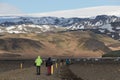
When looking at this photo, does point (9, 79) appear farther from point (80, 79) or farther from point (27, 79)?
point (80, 79)

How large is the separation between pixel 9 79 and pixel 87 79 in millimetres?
8554

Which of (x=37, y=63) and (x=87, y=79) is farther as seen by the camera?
(x=37, y=63)

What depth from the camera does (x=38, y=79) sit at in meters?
49.2

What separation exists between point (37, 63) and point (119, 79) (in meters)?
11.3

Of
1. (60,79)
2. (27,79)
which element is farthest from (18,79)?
(60,79)

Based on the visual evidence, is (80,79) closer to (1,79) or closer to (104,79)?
(104,79)

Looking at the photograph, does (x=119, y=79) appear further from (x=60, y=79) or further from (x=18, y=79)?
(x=18, y=79)

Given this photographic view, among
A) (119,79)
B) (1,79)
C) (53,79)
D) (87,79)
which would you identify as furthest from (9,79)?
(119,79)

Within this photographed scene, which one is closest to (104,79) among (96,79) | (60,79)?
(96,79)

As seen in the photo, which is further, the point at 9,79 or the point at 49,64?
the point at 49,64

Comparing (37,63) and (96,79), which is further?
(37,63)

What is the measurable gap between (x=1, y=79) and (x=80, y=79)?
8.23 meters

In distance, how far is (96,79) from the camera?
51.2 meters

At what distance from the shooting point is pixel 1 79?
159 ft
